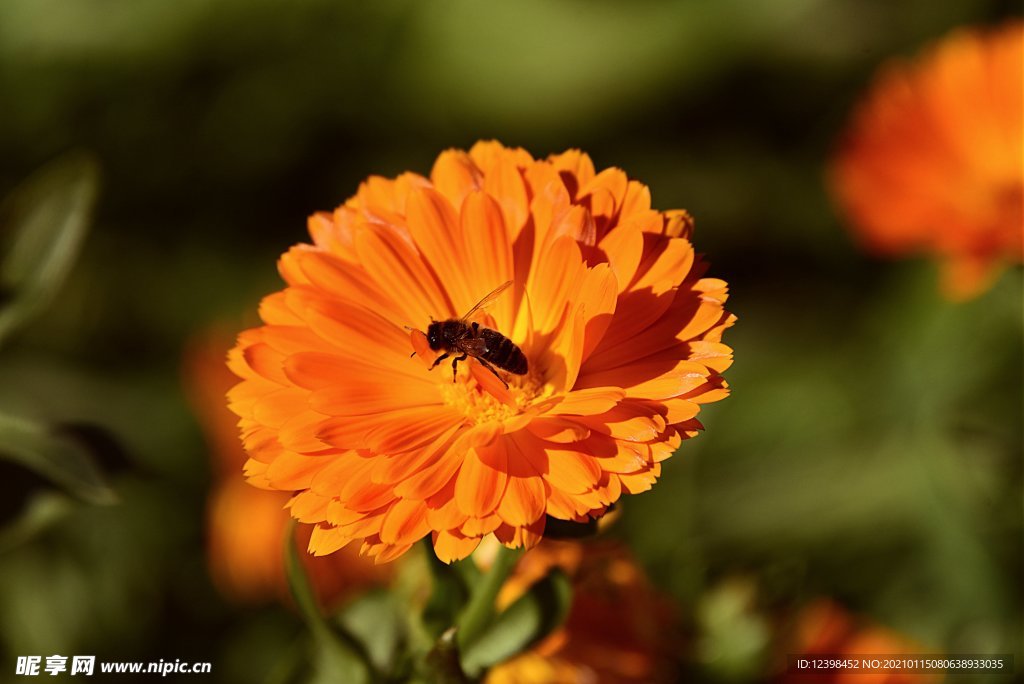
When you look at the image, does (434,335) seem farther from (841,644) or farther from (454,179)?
(841,644)

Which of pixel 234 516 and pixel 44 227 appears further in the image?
pixel 234 516

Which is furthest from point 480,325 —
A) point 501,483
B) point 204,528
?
point 204,528

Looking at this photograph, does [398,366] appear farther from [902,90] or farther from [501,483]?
[902,90]

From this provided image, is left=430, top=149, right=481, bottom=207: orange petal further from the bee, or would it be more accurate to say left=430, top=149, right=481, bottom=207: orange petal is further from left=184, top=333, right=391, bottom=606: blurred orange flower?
left=184, top=333, right=391, bottom=606: blurred orange flower

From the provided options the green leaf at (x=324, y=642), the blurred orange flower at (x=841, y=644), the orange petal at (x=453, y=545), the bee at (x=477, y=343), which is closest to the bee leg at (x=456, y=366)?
the bee at (x=477, y=343)

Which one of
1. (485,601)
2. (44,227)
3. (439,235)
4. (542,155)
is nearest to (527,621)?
(485,601)

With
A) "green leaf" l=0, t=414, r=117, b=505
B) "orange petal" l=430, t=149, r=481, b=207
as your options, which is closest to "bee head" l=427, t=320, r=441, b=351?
"orange petal" l=430, t=149, r=481, b=207
